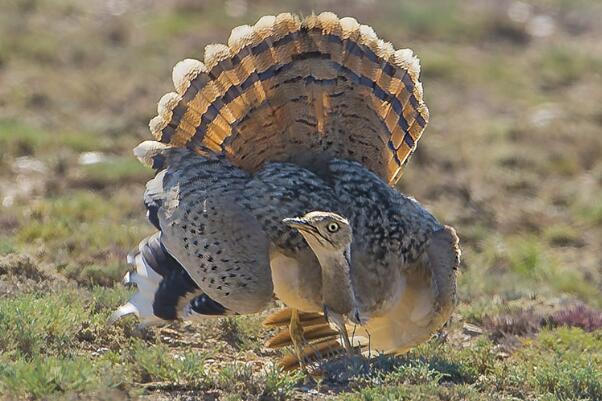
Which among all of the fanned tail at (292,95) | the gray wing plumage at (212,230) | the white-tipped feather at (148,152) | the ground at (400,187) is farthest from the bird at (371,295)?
the white-tipped feather at (148,152)

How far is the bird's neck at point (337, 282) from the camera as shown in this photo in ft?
21.2

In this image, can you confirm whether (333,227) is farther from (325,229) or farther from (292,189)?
(292,189)

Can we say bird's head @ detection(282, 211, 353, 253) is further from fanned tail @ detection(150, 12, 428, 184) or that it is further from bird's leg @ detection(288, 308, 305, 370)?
fanned tail @ detection(150, 12, 428, 184)

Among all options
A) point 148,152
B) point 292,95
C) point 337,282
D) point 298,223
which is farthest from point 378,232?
point 148,152

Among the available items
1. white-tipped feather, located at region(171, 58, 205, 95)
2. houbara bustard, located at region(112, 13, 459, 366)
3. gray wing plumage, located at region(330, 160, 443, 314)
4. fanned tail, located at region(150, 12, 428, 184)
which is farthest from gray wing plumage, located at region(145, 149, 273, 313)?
gray wing plumage, located at region(330, 160, 443, 314)

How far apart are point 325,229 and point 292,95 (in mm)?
1319

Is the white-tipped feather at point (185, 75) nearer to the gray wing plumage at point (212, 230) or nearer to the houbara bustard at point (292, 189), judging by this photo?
the houbara bustard at point (292, 189)

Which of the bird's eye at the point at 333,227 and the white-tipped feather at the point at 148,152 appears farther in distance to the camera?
the white-tipped feather at the point at 148,152

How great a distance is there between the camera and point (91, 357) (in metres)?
6.71

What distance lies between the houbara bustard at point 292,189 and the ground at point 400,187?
354mm

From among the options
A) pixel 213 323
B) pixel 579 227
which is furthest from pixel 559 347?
pixel 579 227

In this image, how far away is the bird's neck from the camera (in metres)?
6.46

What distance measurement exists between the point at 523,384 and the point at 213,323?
2.06 metres

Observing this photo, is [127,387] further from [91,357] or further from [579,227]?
[579,227]
